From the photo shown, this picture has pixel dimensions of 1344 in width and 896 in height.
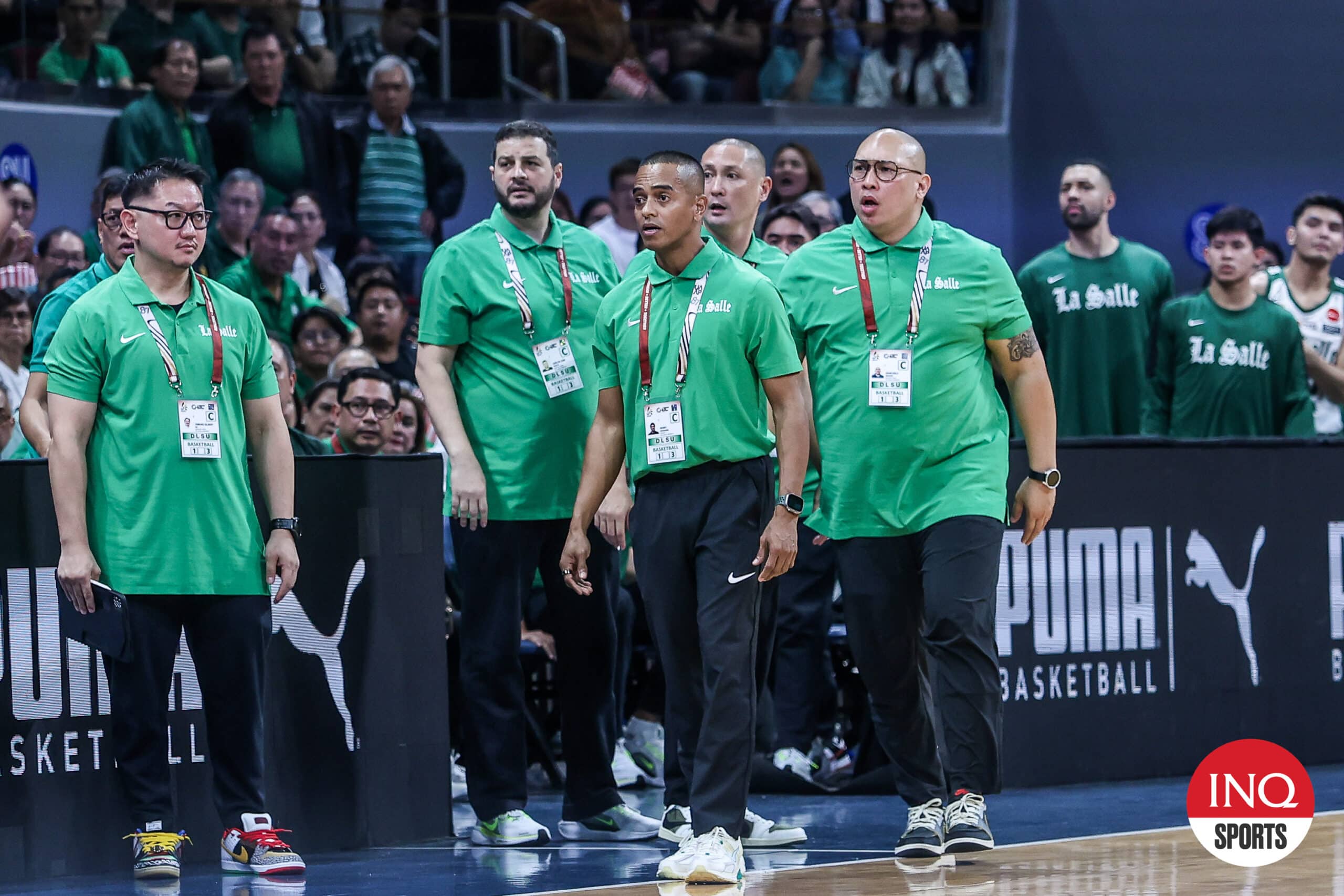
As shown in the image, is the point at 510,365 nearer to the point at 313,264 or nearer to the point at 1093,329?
the point at 1093,329

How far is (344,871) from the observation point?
5.83 m

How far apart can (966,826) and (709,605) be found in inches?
40.4

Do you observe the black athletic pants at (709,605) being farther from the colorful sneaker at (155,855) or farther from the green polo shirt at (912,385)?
the colorful sneaker at (155,855)

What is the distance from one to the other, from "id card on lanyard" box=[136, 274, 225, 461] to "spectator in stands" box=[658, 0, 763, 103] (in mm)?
8623

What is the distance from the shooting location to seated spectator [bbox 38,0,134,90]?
11.7 m

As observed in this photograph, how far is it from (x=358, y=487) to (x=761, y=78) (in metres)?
8.40

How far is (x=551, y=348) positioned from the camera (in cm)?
629

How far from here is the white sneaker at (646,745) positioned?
25.8 ft

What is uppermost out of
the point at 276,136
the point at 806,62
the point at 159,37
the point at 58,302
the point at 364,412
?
the point at 806,62

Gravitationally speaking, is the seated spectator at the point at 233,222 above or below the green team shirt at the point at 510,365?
above

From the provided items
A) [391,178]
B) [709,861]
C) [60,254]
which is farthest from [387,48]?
[709,861]

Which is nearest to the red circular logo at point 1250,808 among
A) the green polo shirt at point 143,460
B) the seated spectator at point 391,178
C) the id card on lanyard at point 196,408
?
the green polo shirt at point 143,460

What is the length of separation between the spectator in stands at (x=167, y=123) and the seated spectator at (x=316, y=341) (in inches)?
75.5

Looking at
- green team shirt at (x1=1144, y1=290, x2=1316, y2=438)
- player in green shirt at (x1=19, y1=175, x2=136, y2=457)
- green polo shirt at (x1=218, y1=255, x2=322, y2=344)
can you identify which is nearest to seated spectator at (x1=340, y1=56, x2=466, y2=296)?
green polo shirt at (x1=218, y1=255, x2=322, y2=344)
